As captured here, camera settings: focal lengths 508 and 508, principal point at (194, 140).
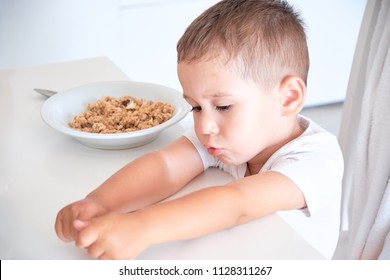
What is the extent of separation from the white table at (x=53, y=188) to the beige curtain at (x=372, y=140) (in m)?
0.45

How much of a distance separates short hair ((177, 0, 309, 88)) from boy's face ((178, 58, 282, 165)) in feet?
0.05

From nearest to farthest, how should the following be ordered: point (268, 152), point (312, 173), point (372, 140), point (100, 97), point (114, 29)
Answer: point (312, 173)
point (268, 152)
point (100, 97)
point (372, 140)
point (114, 29)

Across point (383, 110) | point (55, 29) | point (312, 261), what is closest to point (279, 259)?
point (312, 261)

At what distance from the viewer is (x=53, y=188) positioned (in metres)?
0.71

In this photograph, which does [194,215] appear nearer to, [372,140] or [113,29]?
[372,140]

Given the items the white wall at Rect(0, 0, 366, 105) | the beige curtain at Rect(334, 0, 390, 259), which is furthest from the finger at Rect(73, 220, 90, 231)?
the white wall at Rect(0, 0, 366, 105)

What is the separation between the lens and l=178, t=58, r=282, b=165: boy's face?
2.28ft

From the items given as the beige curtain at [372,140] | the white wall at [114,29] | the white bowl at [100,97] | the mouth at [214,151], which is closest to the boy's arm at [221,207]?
the mouth at [214,151]

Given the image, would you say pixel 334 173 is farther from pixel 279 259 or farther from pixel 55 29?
pixel 55 29

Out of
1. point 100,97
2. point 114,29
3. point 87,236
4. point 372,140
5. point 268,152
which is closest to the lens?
point 87,236

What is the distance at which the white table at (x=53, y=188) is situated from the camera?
22.3 inches

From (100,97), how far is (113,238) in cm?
49

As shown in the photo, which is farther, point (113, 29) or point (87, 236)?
point (113, 29)

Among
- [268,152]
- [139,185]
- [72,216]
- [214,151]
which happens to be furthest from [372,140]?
[72,216]
